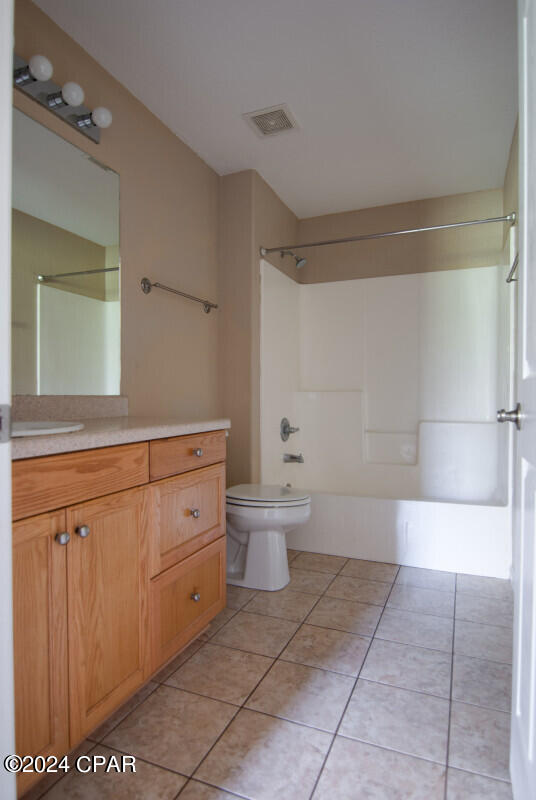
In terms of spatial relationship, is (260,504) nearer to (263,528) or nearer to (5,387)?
(263,528)

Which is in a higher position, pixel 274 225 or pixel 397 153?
pixel 397 153

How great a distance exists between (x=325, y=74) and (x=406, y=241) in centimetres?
152

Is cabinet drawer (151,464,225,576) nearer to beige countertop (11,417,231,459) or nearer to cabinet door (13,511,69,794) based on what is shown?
beige countertop (11,417,231,459)

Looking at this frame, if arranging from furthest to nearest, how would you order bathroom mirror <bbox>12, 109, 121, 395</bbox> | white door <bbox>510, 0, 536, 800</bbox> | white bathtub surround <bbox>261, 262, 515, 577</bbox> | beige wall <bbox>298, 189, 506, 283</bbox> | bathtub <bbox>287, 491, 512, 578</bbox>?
beige wall <bbox>298, 189, 506, 283</bbox> → white bathtub surround <bbox>261, 262, 515, 577</bbox> → bathtub <bbox>287, 491, 512, 578</bbox> → bathroom mirror <bbox>12, 109, 121, 395</bbox> → white door <bbox>510, 0, 536, 800</bbox>

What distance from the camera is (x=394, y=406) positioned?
327 centimetres

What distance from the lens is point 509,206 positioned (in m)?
2.60

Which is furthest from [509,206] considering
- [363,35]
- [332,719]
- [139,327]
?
[332,719]

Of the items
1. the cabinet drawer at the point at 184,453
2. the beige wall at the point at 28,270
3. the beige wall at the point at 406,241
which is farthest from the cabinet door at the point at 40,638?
the beige wall at the point at 406,241

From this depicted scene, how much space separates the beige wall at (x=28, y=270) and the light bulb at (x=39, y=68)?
1.37ft

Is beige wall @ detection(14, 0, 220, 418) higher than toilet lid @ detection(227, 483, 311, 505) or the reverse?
higher

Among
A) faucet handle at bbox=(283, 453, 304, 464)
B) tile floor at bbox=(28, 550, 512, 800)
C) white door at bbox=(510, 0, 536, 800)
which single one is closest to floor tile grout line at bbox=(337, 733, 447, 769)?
tile floor at bbox=(28, 550, 512, 800)

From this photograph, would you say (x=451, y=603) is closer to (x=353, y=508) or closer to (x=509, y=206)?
(x=353, y=508)

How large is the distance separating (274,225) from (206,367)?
1135mm

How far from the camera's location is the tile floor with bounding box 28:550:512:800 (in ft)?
3.79
